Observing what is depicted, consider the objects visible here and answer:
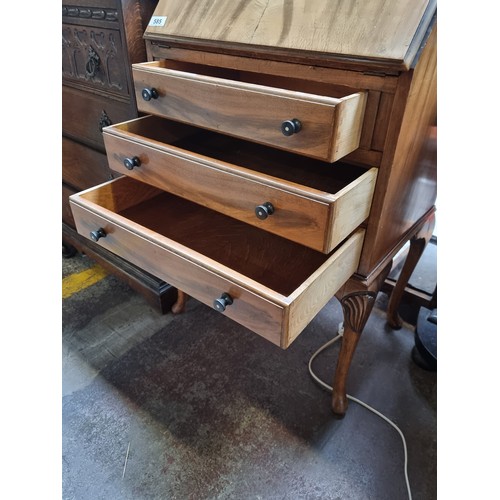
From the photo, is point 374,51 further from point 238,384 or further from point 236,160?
point 238,384

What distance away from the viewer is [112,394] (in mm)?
1162

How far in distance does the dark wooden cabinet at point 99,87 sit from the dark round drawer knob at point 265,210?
1.79 ft

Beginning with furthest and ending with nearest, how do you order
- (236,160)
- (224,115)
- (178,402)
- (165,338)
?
(165,338)
(178,402)
(236,160)
(224,115)

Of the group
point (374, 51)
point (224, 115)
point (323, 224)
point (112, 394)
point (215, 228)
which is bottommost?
point (112, 394)

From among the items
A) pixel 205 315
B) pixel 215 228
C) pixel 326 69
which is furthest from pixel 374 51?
pixel 205 315

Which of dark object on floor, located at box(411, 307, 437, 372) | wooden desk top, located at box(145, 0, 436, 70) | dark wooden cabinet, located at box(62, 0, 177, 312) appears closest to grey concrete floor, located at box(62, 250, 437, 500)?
dark object on floor, located at box(411, 307, 437, 372)

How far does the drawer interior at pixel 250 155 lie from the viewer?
0.93m

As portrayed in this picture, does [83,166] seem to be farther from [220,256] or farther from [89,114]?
[220,256]

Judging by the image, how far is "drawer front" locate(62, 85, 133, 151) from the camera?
3.64ft

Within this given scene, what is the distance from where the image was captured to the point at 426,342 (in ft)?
3.98

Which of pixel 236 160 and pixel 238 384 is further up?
pixel 236 160

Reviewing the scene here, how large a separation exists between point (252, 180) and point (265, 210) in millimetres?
59

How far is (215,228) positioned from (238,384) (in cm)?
48

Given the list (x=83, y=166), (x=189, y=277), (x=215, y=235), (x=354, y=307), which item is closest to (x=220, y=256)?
(x=215, y=235)
